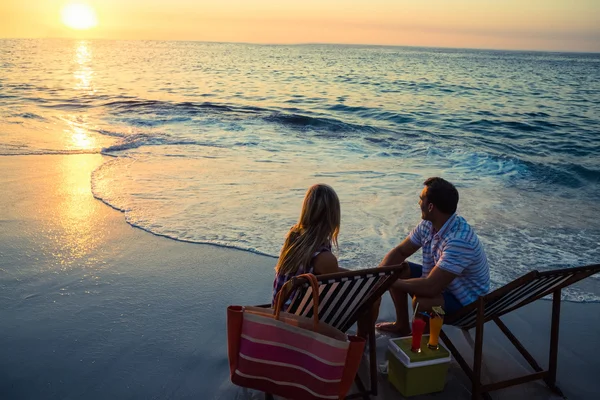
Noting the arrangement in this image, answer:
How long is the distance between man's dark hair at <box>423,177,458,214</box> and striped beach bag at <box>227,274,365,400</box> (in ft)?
4.38

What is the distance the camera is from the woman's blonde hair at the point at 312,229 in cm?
336

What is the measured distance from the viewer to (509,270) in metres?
6.00

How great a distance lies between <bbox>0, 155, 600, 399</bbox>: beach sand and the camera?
11.8ft

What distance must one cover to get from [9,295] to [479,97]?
84.6ft

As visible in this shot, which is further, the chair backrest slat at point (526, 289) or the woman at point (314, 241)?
the woman at point (314, 241)

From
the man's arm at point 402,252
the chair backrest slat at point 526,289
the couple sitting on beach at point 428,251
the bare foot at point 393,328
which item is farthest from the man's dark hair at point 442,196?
the bare foot at point 393,328

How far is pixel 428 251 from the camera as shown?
4.04m

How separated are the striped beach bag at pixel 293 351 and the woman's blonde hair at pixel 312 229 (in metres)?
0.50

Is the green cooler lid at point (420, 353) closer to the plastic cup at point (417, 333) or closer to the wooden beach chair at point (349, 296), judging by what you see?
the plastic cup at point (417, 333)

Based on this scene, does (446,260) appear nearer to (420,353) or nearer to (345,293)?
(420,353)

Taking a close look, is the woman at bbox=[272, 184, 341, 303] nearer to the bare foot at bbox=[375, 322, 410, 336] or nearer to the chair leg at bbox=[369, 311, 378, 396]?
the chair leg at bbox=[369, 311, 378, 396]

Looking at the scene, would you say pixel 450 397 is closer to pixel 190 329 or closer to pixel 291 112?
pixel 190 329

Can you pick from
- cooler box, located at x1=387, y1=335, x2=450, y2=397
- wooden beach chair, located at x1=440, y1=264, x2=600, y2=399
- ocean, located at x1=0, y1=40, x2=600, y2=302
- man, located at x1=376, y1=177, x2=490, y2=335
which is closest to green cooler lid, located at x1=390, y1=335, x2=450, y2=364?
cooler box, located at x1=387, y1=335, x2=450, y2=397

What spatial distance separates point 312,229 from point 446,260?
932mm
